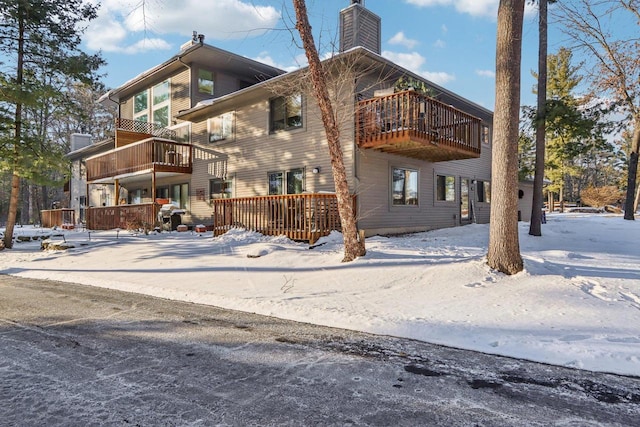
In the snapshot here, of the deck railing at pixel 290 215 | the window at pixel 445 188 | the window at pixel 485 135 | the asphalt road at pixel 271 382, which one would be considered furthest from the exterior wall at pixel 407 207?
the asphalt road at pixel 271 382

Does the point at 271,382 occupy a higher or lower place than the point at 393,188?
lower

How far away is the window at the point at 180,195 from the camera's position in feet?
57.6

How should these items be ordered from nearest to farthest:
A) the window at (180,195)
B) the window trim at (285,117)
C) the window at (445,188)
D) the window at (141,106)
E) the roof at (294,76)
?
the roof at (294,76)
the window trim at (285,117)
the window at (445,188)
the window at (180,195)
the window at (141,106)

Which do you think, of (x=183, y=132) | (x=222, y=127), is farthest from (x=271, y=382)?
(x=183, y=132)

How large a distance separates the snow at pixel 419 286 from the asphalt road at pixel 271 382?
1.51 feet

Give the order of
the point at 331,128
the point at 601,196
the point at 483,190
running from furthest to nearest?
1. the point at 601,196
2. the point at 483,190
3. the point at 331,128

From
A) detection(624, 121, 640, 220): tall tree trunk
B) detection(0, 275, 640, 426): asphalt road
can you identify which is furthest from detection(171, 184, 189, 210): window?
detection(624, 121, 640, 220): tall tree trunk

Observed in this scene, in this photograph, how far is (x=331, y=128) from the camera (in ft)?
24.4

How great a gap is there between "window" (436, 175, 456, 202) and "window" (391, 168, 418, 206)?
169 cm

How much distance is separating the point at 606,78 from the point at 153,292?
20.2m

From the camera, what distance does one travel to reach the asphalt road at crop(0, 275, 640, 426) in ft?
7.46

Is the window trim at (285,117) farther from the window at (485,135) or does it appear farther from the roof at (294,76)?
the window at (485,135)

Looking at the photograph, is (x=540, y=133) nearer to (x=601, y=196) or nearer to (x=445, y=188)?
(x=445, y=188)

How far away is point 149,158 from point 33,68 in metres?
4.78
